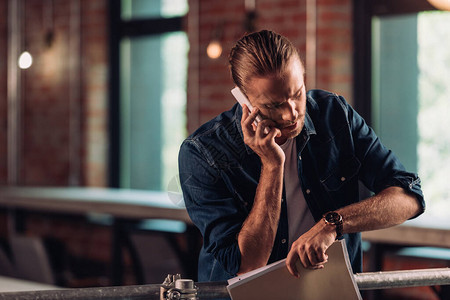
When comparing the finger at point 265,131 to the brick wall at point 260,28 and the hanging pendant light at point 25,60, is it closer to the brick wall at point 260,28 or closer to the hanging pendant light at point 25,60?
the brick wall at point 260,28

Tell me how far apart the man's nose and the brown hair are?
2.8 inches

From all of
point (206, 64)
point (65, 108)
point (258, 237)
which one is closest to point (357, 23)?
point (206, 64)

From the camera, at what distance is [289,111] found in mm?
1386

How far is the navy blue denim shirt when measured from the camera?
4.88 feet

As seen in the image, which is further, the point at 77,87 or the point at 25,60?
the point at 77,87

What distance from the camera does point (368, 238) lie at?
10.4 feet

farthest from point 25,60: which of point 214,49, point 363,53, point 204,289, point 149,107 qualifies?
point 204,289

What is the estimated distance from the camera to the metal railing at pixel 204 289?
105cm

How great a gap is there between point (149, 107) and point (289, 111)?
12.8 ft

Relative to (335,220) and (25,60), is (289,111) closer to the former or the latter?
(335,220)

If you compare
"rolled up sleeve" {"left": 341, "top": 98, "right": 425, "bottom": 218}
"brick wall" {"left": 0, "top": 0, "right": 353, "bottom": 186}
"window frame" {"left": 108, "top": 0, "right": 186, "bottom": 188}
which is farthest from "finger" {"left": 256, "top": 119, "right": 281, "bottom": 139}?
"window frame" {"left": 108, "top": 0, "right": 186, "bottom": 188}

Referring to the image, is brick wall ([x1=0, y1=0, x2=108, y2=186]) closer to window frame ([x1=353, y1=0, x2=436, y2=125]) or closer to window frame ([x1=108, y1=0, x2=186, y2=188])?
window frame ([x1=108, y1=0, x2=186, y2=188])

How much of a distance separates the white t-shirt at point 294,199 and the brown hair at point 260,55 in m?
0.23

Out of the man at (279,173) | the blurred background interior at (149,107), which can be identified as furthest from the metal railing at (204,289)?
the blurred background interior at (149,107)
